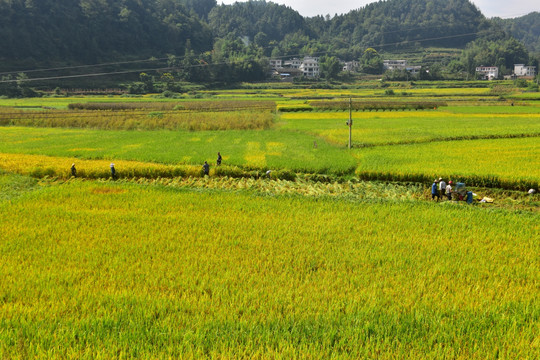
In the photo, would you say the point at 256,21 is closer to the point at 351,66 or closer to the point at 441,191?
the point at 351,66

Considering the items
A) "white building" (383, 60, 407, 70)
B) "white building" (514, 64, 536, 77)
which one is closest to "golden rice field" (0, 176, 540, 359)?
"white building" (383, 60, 407, 70)

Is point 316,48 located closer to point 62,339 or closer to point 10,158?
point 10,158

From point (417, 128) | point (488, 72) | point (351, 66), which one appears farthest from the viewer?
point (351, 66)

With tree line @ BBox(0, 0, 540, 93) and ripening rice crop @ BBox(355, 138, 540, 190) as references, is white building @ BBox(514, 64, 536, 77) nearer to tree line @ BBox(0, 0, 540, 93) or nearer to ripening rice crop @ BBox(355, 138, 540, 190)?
tree line @ BBox(0, 0, 540, 93)

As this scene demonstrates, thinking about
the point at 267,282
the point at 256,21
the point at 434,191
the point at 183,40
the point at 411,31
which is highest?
the point at 256,21

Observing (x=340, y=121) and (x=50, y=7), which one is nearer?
(x=340, y=121)

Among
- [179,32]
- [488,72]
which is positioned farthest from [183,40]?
[488,72]

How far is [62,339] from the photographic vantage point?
5820 millimetres

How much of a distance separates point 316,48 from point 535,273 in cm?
15189

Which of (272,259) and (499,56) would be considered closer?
(272,259)

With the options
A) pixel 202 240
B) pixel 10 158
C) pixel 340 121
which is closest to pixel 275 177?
pixel 202 240

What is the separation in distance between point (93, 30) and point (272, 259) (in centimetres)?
11300

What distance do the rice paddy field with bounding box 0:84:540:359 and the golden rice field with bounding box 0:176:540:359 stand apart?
1.6 inches

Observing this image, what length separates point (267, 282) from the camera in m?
7.92
